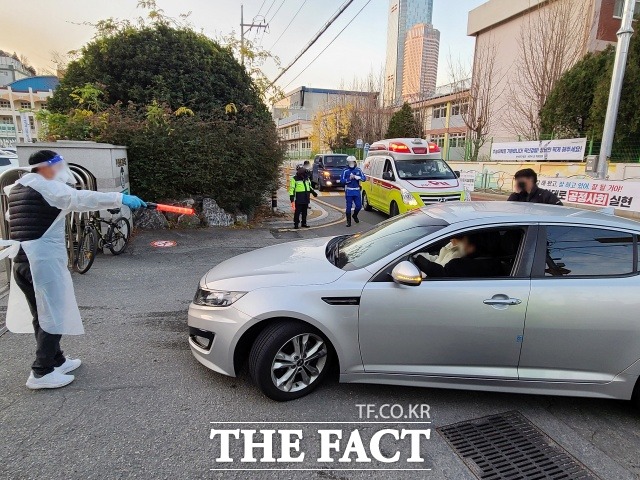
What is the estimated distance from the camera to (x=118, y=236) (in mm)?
7453

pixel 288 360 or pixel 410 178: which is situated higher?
pixel 410 178

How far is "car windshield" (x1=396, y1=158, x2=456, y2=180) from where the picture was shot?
10.6 m

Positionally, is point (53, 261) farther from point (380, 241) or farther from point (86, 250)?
point (86, 250)

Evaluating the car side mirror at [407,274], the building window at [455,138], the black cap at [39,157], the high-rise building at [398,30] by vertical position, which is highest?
the high-rise building at [398,30]

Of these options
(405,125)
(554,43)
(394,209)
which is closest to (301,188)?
(394,209)

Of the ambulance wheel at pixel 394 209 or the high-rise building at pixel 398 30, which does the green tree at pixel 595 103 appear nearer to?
the high-rise building at pixel 398 30

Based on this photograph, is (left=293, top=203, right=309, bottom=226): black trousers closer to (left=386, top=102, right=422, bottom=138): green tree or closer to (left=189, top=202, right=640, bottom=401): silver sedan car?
(left=189, top=202, right=640, bottom=401): silver sedan car

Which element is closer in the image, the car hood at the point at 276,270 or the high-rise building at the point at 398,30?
the car hood at the point at 276,270

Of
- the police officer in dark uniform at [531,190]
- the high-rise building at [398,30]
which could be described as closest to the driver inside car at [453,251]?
the police officer in dark uniform at [531,190]

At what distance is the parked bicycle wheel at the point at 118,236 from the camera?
7.31 metres

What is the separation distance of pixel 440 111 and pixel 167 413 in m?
42.0

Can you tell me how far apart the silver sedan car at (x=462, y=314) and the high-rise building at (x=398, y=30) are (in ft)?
→ 53.5

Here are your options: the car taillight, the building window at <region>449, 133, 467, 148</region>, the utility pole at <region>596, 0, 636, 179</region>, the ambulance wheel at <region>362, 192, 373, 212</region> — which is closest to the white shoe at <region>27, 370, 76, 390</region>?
the car taillight

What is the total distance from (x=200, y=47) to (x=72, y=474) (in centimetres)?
1257
